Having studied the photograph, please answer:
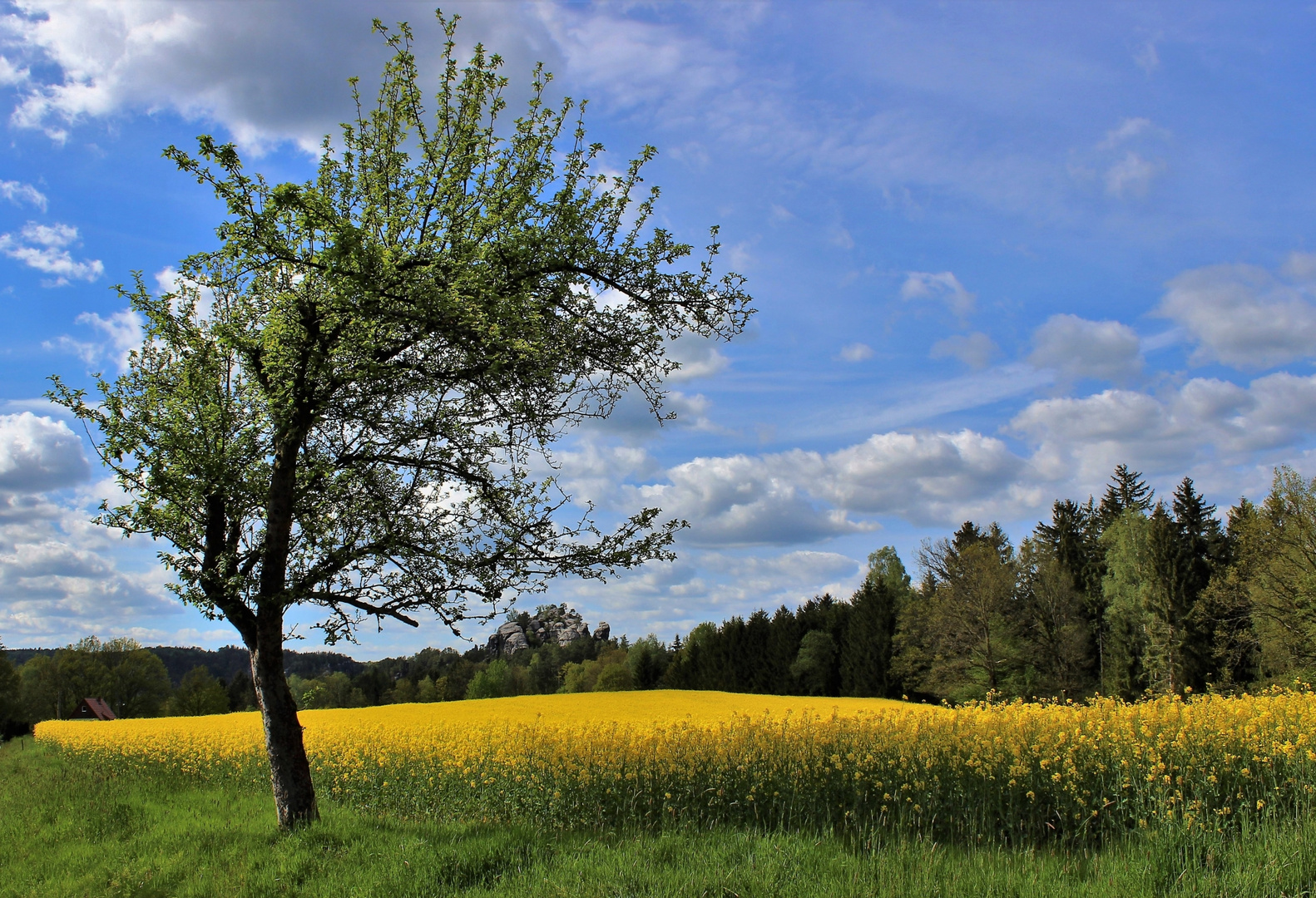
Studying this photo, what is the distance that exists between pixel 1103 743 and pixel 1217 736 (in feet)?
4.52

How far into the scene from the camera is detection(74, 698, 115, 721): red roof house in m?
61.7

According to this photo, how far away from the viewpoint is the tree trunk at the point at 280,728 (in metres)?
8.52

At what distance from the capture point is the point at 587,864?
640 centimetres

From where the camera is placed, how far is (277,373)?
7797 mm

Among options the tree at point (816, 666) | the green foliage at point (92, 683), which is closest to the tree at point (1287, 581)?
the tree at point (816, 666)

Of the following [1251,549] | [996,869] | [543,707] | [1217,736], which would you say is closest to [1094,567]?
[1251,549]

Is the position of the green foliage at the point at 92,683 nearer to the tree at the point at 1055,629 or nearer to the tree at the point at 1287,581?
the tree at the point at 1055,629

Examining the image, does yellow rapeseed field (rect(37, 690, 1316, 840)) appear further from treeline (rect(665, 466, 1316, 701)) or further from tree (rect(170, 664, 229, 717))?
tree (rect(170, 664, 229, 717))

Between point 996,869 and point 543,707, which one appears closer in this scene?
point 996,869

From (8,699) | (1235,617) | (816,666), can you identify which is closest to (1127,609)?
(1235,617)

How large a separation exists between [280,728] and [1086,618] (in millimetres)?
53366

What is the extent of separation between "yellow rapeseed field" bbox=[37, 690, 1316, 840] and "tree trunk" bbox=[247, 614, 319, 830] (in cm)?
191

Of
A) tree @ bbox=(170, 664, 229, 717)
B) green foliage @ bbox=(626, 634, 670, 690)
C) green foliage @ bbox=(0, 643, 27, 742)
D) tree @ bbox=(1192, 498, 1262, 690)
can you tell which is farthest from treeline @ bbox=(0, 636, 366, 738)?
tree @ bbox=(1192, 498, 1262, 690)

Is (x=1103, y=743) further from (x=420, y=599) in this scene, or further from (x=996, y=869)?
(x=420, y=599)
